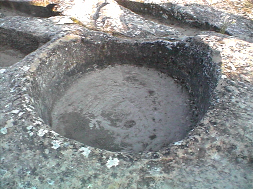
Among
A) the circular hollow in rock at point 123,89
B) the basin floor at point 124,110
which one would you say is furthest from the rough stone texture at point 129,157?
the basin floor at point 124,110

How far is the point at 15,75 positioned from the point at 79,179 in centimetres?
87

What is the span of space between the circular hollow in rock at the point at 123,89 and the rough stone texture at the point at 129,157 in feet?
0.85

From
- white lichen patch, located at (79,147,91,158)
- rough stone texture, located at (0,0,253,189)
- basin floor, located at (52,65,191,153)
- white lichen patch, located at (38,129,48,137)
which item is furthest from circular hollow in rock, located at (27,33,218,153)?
white lichen patch, located at (79,147,91,158)

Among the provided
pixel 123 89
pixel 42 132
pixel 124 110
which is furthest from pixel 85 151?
pixel 123 89

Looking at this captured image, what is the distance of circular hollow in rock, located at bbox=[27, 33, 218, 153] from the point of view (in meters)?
1.80

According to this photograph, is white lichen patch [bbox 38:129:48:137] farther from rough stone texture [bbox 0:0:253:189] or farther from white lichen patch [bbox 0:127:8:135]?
white lichen patch [bbox 0:127:8:135]

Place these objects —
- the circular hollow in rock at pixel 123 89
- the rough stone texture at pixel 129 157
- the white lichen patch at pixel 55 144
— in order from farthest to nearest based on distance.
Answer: the circular hollow in rock at pixel 123 89, the white lichen patch at pixel 55 144, the rough stone texture at pixel 129 157

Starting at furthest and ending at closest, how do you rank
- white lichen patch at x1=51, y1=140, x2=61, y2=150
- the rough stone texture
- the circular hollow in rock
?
the circular hollow in rock, white lichen patch at x1=51, y1=140, x2=61, y2=150, the rough stone texture

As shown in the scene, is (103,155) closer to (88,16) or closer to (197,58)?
(197,58)

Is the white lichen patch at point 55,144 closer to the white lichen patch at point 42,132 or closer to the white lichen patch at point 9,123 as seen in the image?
the white lichen patch at point 42,132

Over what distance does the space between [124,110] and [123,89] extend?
25 centimetres

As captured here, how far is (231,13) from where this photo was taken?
2.78 metres

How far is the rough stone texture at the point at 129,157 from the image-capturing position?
1069 millimetres

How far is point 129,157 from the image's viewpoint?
115 centimetres
